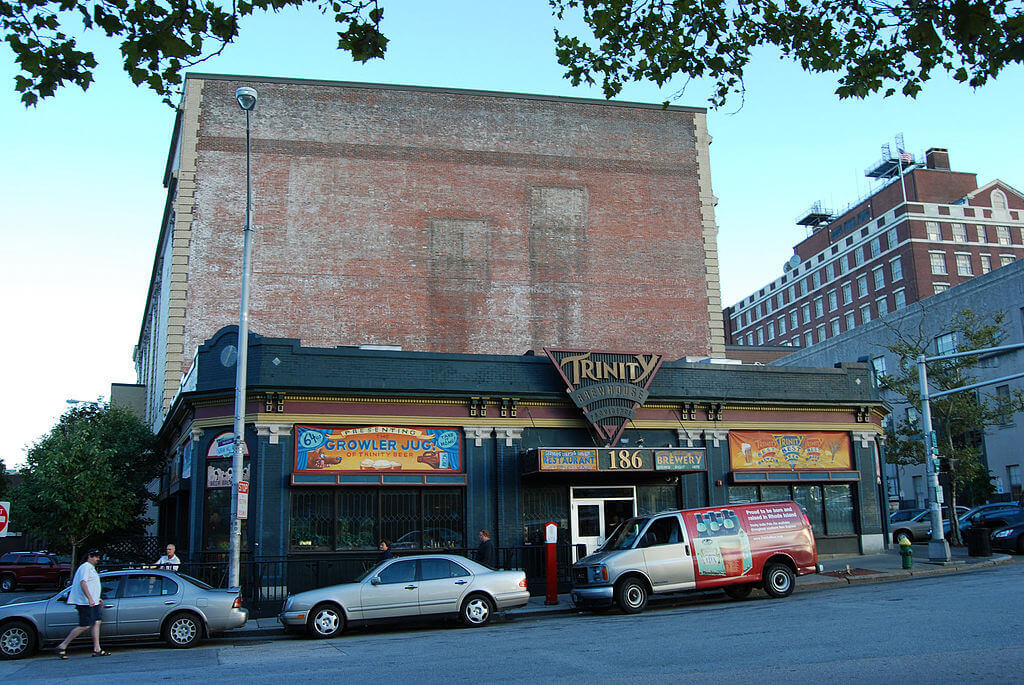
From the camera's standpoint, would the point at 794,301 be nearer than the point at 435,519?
No

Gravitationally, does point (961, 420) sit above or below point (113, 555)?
above

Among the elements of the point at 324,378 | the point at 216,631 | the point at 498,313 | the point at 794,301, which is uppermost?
the point at 794,301

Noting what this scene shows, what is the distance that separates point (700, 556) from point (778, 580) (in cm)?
202

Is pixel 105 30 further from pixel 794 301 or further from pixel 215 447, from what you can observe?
pixel 794 301

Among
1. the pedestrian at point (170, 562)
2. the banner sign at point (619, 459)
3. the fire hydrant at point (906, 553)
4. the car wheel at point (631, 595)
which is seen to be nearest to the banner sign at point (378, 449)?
the banner sign at point (619, 459)

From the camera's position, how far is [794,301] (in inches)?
3799

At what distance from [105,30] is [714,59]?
21.2 feet

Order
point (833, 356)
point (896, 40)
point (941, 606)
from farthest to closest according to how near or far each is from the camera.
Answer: point (833, 356) → point (941, 606) → point (896, 40)

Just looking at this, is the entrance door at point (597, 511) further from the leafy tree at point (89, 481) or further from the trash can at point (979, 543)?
the leafy tree at point (89, 481)

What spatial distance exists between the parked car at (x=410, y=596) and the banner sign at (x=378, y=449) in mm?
5990

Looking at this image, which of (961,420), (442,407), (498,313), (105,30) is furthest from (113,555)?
(961,420)

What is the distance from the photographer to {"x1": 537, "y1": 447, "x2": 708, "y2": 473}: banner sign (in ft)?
74.4

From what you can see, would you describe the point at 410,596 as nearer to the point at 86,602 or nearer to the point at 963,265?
the point at 86,602

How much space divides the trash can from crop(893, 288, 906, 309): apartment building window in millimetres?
54420
